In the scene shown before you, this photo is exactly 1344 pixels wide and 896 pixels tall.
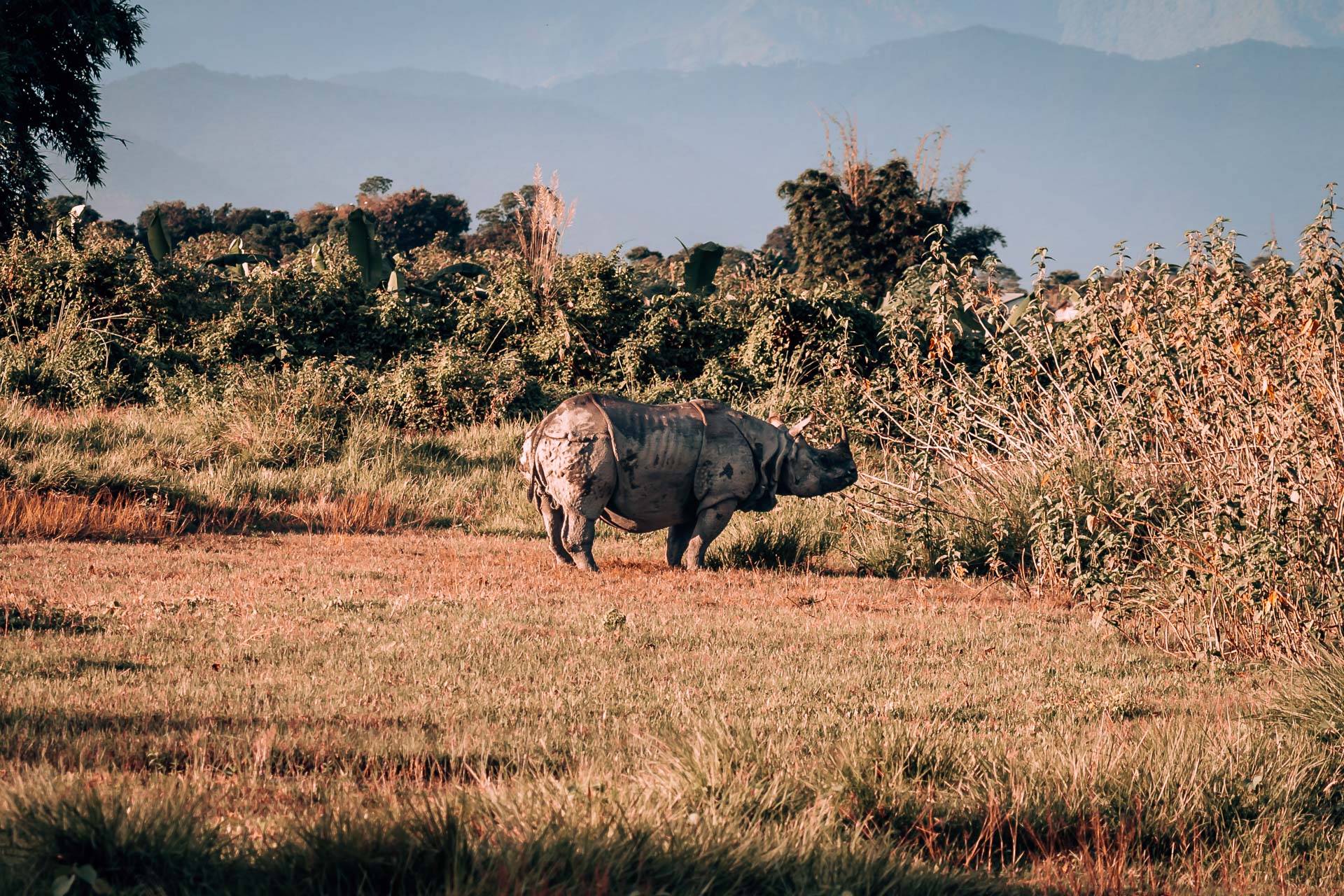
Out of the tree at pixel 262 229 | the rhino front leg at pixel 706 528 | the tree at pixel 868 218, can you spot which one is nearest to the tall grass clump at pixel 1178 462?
the rhino front leg at pixel 706 528

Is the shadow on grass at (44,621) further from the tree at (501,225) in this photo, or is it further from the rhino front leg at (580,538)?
the tree at (501,225)

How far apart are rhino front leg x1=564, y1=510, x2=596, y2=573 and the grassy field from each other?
1.23m

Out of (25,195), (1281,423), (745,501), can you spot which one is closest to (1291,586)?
(1281,423)

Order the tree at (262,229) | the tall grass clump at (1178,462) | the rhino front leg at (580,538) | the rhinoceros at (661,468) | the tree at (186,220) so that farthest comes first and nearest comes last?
the tree at (186,220), the tree at (262,229), the rhino front leg at (580,538), the rhinoceros at (661,468), the tall grass clump at (1178,462)

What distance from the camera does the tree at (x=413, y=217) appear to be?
52188 mm

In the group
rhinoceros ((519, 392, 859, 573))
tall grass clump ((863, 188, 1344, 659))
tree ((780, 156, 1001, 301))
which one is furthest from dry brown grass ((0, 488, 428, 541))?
tree ((780, 156, 1001, 301))

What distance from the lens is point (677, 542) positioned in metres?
10.9

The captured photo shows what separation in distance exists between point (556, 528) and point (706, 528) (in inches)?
53.8

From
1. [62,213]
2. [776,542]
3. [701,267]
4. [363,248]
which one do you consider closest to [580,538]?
[776,542]

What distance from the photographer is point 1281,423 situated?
7.11 m

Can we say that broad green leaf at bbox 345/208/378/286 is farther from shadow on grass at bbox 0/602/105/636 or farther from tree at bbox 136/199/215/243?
tree at bbox 136/199/215/243

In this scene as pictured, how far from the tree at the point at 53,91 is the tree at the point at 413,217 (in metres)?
31.3

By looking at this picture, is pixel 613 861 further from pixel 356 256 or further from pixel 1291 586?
pixel 356 256

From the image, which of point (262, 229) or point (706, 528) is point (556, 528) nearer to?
point (706, 528)
